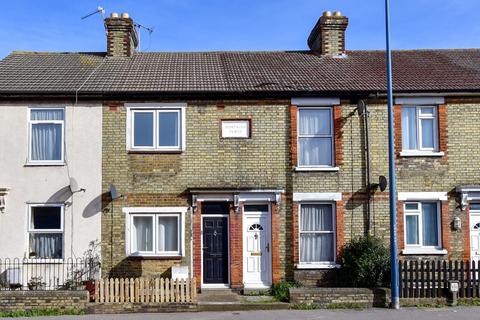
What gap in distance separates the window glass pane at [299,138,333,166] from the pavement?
451 centimetres

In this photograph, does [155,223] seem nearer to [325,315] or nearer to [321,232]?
[321,232]

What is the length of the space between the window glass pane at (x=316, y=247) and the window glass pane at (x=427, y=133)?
3629 mm

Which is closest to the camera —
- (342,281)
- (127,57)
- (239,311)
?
(239,311)

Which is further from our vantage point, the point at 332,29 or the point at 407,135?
the point at 332,29

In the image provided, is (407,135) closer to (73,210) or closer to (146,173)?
(146,173)

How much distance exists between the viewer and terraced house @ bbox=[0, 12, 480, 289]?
16.0 meters

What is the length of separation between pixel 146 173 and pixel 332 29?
813cm

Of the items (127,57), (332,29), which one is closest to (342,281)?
(332,29)

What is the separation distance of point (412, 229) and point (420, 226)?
0.23 metres

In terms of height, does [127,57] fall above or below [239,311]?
above

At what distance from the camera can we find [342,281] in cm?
1570

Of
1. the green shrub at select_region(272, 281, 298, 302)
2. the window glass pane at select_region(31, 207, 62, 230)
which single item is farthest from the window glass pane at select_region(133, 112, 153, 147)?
the green shrub at select_region(272, 281, 298, 302)

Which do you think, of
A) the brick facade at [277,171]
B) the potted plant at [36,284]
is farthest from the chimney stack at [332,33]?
the potted plant at [36,284]

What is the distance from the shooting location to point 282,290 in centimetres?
1527
